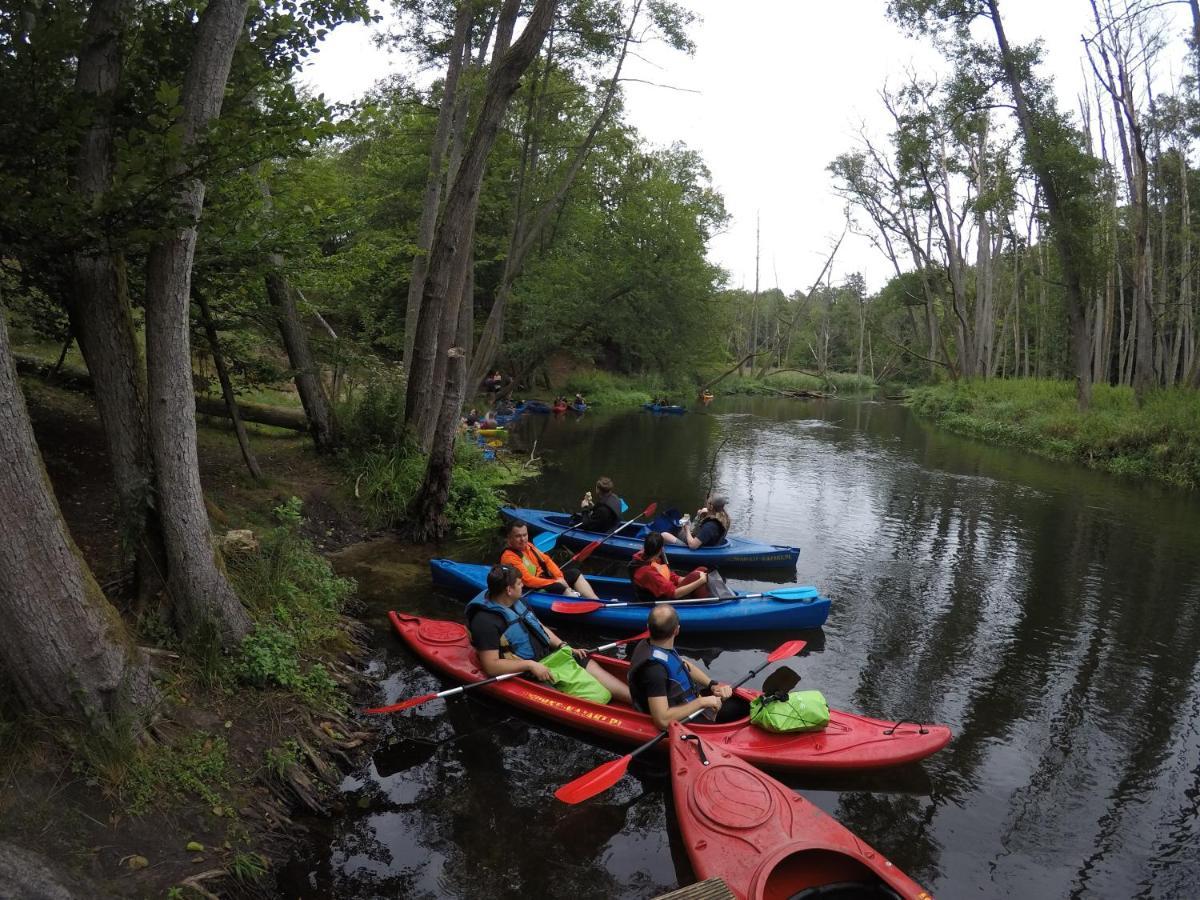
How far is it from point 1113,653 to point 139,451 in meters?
8.90

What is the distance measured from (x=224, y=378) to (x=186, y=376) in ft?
14.7

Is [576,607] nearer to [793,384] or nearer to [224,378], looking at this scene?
[224,378]

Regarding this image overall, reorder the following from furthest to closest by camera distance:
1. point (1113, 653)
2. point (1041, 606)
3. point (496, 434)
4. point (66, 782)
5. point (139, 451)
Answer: point (496, 434) → point (1041, 606) → point (1113, 653) → point (139, 451) → point (66, 782)

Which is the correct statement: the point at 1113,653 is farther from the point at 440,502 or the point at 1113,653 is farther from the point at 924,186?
the point at 924,186

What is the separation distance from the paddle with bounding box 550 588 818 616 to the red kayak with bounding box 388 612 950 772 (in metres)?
1.66

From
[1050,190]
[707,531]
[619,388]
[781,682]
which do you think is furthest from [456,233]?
[619,388]

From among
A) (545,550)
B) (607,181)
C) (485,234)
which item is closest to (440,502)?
(545,550)

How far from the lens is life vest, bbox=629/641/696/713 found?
209 inches

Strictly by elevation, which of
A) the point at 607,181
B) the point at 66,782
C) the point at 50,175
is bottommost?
the point at 66,782

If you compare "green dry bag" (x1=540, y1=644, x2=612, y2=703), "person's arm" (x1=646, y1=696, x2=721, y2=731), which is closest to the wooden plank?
"person's arm" (x1=646, y1=696, x2=721, y2=731)

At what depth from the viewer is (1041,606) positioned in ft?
29.0

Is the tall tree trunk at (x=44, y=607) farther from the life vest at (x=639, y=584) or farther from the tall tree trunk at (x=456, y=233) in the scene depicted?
the tall tree trunk at (x=456, y=233)

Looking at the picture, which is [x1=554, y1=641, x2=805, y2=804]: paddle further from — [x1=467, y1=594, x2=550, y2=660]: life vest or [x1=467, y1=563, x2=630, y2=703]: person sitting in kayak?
[x1=467, y1=594, x2=550, y2=660]: life vest

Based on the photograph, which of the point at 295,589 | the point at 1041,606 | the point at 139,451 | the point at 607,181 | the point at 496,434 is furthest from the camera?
the point at 607,181
